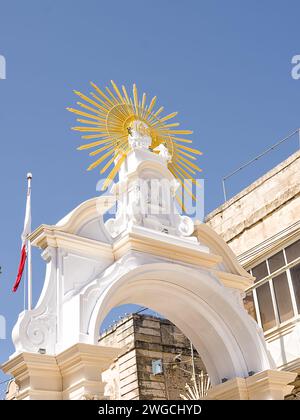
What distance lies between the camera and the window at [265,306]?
14664 millimetres

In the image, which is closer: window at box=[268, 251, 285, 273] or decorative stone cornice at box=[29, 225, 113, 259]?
decorative stone cornice at box=[29, 225, 113, 259]

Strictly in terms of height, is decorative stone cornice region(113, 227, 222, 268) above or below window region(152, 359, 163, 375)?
below

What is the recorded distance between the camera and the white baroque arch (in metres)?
10.7

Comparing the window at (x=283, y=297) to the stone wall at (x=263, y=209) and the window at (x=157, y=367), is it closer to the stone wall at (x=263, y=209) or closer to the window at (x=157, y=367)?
the stone wall at (x=263, y=209)

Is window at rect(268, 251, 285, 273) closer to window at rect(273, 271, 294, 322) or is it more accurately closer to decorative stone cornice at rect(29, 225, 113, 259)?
window at rect(273, 271, 294, 322)

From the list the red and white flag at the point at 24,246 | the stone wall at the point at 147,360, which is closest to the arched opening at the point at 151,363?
the stone wall at the point at 147,360

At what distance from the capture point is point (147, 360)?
18.5m

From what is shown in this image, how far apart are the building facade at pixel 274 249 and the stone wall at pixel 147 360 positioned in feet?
12.7

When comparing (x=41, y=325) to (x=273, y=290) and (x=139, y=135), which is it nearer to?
(x=139, y=135)

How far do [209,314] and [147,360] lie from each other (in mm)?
7846

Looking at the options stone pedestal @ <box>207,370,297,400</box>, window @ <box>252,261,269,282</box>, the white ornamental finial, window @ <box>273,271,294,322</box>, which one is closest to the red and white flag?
the white ornamental finial

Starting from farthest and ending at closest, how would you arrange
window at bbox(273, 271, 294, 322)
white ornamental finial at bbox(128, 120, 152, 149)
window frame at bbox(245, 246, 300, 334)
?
window at bbox(273, 271, 294, 322) < window frame at bbox(245, 246, 300, 334) < white ornamental finial at bbox(128, 120, 152, 149)

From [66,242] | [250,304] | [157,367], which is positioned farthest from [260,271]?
[66,242]

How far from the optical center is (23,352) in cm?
888
